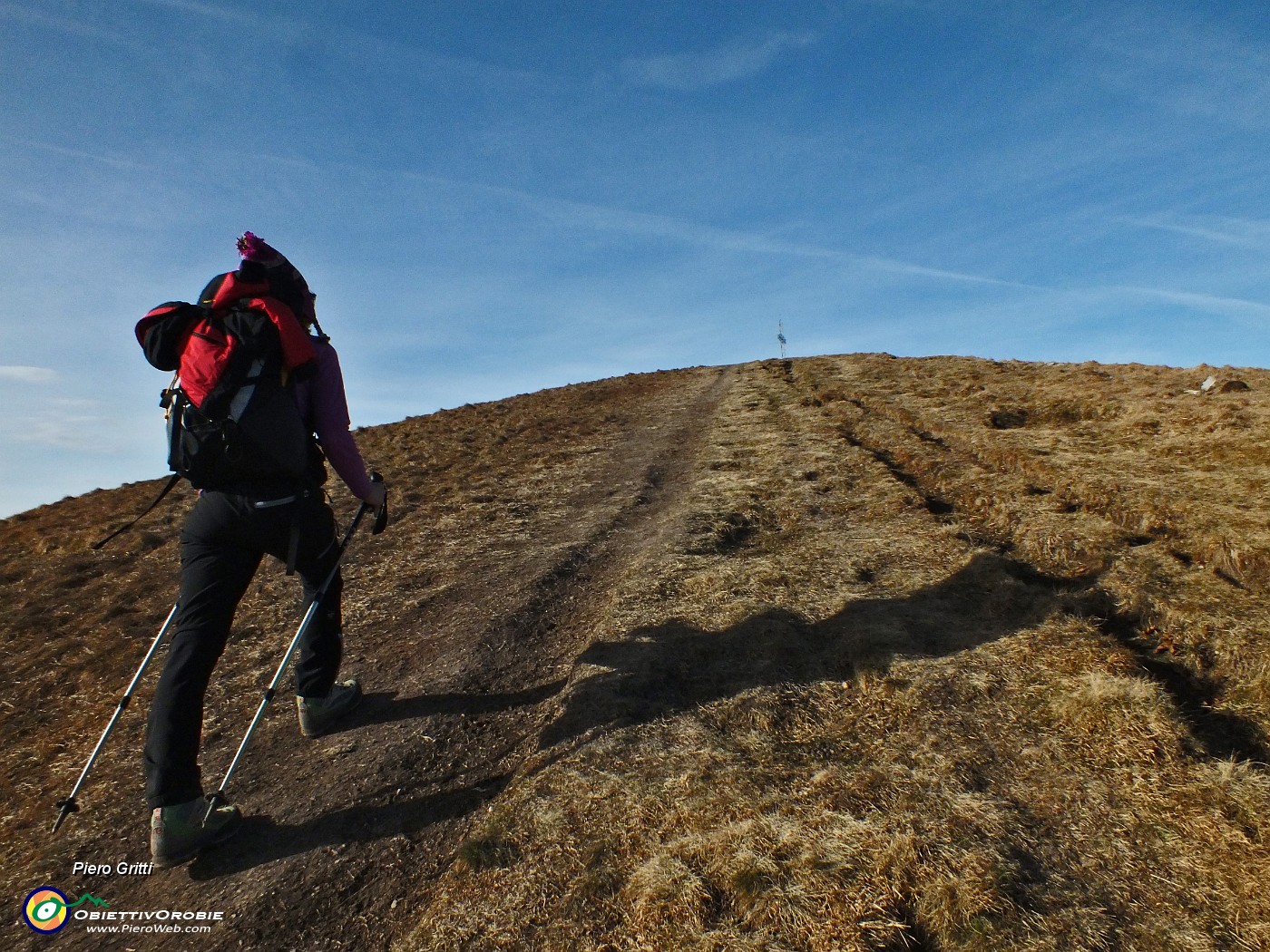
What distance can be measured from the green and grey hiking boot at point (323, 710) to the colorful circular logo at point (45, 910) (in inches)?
81.7

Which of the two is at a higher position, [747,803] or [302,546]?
[302,546]

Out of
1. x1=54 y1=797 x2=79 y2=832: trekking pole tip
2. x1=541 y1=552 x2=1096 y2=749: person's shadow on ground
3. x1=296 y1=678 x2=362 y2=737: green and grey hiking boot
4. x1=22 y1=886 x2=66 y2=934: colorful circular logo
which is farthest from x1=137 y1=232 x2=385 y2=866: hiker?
x1=541 y1=552 x2=1096 y2=749: person's shadow on ground

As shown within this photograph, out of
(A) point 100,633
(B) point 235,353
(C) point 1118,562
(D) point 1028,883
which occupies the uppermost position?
(B) point 235,353

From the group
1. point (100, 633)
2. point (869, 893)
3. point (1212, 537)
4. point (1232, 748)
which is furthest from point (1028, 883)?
point (100, 633)

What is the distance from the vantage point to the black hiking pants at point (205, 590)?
5242mm

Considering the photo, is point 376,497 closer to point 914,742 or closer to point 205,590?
point 205,590

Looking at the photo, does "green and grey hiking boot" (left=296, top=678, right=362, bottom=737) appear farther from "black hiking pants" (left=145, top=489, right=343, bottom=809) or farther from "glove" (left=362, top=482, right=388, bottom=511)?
"glove" (left=362, top=482, right=388, bottom=511)

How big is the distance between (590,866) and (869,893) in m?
1.78

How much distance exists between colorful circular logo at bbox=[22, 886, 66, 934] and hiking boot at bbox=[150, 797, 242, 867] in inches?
23.2

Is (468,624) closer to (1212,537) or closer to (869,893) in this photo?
(869,893)

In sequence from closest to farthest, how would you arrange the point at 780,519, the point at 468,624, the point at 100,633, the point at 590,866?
the point at 590,866, the point at 468,624, the point at 100,633, the point at 780,519

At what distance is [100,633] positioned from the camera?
10.7 meters

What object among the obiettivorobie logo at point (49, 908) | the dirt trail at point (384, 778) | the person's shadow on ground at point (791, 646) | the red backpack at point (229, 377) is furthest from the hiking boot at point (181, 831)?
the person's shadow on ground at point (791, 646)

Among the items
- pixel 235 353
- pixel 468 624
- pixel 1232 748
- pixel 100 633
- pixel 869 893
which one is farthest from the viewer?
pixel 100 633
